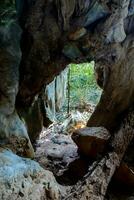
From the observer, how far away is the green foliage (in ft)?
38.6

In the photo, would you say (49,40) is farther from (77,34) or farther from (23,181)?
(23,181)

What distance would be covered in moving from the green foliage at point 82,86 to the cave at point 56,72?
450 centimetres

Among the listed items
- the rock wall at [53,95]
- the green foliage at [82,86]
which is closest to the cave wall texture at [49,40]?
the rock wall at [53,95]

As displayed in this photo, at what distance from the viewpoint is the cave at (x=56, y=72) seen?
458 centimetres

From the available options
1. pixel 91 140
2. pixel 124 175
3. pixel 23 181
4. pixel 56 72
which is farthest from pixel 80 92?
pixel 23 181

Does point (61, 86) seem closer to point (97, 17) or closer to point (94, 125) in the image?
point (94, 125)

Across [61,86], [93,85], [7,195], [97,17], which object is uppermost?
[97,17]

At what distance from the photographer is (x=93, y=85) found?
40.9 feet

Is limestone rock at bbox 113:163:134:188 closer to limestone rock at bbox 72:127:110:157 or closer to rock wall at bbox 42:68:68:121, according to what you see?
limestone rock at bbox 72:127:110:157

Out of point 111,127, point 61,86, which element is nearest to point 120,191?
point 111,127

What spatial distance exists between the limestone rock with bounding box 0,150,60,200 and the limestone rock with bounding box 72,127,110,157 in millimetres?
1965

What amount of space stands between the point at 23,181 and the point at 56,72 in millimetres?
2660

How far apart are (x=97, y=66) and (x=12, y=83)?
110 inches

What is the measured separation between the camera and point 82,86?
39.9 feet
